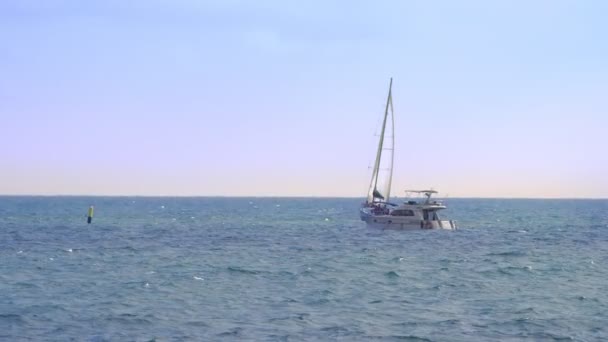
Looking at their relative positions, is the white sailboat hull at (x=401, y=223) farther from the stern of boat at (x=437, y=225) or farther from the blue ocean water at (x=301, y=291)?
the blue ocean water at (x=301, y=291)

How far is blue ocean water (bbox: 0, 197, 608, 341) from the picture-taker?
31859 millimetres

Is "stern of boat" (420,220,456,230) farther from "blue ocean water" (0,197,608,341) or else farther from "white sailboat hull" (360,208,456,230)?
"blue ocean water" (0,197,608,341)

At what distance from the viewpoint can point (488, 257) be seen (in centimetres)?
6297

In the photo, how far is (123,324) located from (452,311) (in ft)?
48.2

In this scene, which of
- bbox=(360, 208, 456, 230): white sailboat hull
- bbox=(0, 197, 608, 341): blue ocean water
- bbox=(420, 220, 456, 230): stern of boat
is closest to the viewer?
bbox=(0, 197, 608, 341): blue ocean water

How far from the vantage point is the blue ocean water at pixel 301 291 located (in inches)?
1254

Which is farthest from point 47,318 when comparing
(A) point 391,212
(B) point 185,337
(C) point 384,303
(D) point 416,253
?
(A) point 391,212

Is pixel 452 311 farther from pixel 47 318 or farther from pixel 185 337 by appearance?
pixel 47 318

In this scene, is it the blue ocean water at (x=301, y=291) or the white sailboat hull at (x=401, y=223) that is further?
the white sailboat hull at (x=401, y=223)

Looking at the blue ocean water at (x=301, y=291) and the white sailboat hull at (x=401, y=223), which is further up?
the white sailboat hull at (x=401, y=223)

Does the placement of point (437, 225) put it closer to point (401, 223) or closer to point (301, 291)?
point (401, 223)

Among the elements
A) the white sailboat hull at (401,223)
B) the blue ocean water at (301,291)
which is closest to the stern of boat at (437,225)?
the white sailboat hull at (401,223)

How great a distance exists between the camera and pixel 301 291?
139 feet

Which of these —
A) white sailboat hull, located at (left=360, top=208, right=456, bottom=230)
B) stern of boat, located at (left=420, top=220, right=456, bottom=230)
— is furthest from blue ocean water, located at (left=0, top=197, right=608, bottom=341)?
stern of boat, located at (left=420, top=220, right=456, bottom=230)
